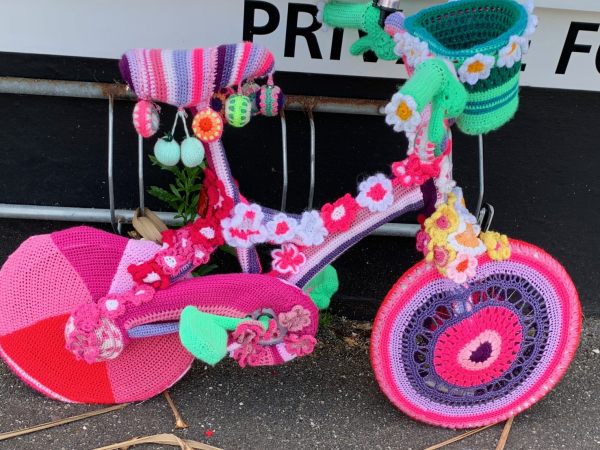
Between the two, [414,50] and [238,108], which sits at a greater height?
[414,50]

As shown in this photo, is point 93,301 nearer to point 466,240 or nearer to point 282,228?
point 282,228

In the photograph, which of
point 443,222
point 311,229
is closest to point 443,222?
point 443,222

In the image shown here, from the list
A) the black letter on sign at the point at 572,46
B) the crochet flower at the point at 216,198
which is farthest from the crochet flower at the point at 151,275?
the black letter on sign at the point at 572,46

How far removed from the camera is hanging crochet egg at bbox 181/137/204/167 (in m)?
1.03

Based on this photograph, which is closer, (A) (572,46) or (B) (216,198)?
(B) (216,198)

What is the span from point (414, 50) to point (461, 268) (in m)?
0.42

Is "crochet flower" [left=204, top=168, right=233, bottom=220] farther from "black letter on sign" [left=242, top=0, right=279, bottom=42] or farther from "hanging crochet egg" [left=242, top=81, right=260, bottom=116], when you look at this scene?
"black letter on sign" [left=242, top=0, right=279, bottom=42]

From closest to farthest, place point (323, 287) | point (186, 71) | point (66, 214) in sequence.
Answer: point (186, 71)
point (323, 287)
point (66, 214)

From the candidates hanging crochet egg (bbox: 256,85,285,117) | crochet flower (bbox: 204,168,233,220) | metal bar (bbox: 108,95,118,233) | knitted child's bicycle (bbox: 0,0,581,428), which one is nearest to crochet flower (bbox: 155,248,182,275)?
knitted child's bicycle (bbox: 0,0,581,428)

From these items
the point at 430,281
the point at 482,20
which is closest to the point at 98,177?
the point at 430,281

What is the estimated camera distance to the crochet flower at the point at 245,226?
3.80 ft

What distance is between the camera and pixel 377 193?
1139mm

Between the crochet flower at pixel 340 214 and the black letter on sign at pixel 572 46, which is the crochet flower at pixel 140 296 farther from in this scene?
the black letter on sign at pixel 572 46

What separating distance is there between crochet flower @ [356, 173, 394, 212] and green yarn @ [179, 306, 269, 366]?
14.4 inches
